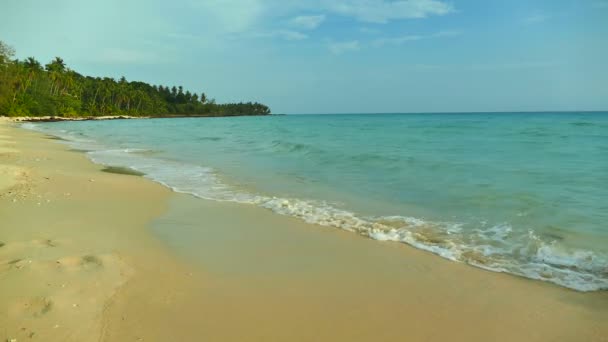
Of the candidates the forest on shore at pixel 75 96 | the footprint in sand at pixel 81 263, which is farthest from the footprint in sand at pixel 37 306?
the forest on shore at pixel 75 96

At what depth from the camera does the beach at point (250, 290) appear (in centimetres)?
301

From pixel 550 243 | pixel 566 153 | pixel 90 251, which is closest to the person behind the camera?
pixel 90 251

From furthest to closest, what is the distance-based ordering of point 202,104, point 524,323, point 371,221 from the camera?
1. point 202,104
2. point 371,221
3. point 524,323

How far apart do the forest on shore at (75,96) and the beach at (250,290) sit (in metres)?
58.4

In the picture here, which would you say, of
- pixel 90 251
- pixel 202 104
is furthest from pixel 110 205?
pixel 202 104

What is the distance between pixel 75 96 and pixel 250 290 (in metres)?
98.4

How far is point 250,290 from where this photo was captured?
3.77m

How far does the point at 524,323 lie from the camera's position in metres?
3.21

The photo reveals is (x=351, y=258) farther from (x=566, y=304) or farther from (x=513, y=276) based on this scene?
(x=566, y=304)

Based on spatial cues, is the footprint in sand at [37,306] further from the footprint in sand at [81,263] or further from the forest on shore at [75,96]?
the forest on shore at [75,96]

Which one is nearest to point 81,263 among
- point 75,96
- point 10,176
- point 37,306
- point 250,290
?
point 37,306

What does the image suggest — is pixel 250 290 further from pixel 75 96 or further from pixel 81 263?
pixel 75 96

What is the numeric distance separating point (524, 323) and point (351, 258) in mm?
1994

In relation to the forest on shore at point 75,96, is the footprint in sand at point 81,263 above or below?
below
